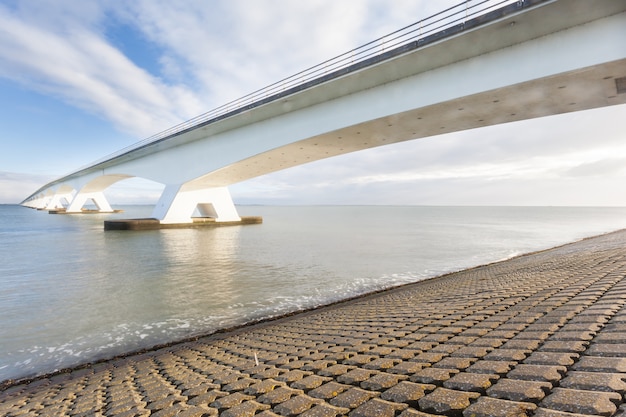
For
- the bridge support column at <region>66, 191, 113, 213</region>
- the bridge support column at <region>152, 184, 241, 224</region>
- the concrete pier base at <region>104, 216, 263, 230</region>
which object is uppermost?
the bridge support column at <region>66, 191, 113, 213</region>

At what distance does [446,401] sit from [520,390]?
48cm

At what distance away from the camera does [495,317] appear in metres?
4.37

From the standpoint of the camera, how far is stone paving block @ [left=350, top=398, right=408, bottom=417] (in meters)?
2.04

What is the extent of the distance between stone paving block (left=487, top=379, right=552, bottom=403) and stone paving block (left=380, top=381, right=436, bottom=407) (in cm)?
44

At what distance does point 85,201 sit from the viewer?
6575 centimetres

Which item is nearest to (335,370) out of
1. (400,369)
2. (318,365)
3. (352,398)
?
(318,365)

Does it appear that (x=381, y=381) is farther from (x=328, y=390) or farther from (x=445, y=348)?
(x=445, y=348)

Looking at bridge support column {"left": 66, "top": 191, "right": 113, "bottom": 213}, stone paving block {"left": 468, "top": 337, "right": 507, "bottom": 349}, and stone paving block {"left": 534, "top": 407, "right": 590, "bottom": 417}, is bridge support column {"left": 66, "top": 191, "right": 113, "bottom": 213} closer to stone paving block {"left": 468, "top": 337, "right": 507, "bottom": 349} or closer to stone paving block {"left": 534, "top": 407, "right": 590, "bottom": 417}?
stone paving block {"left": 468, "top": 337, "right": 507, "bottom": 349}

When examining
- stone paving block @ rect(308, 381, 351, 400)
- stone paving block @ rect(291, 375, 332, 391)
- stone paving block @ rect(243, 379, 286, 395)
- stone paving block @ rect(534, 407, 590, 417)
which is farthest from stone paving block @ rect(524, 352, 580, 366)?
stone paving block @ rect(243, 379, 286, 395)

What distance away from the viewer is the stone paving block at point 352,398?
2.28m

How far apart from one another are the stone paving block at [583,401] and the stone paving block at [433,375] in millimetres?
748

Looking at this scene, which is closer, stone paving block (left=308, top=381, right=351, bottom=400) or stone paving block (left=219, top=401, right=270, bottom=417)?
stone paving block (left=219, top=401, right=270, bottom=417)

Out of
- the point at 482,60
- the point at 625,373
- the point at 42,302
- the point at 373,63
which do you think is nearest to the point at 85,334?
the point at 42,302

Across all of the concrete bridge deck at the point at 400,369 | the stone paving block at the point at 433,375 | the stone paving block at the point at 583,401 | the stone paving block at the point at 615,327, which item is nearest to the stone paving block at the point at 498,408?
the concrete bridge deck at the point at 400,369
